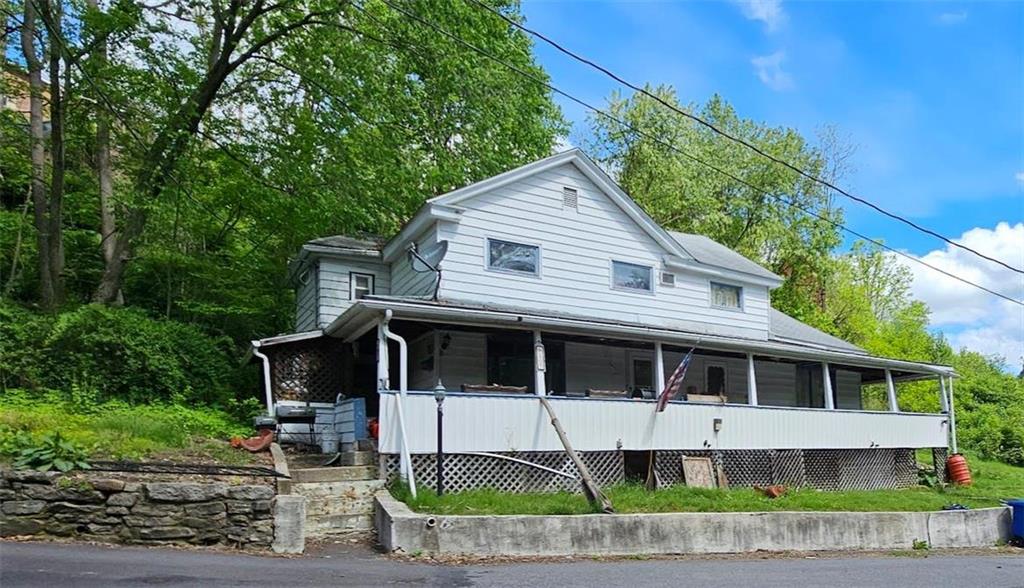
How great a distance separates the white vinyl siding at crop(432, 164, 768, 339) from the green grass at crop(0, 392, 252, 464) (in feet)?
17.6

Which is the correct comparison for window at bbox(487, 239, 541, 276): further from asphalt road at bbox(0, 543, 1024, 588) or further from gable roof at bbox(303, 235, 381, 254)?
asphalt road at bbox(0, 543, 1024, 588)

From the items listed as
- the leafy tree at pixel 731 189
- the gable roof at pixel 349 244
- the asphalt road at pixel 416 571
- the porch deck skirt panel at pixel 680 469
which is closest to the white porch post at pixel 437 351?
the porch deck skirt panel at pixel 680 469

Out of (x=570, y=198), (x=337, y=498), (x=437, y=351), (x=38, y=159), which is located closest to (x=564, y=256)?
(x=570, y=198)

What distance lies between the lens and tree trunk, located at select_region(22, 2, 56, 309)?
17.5 m

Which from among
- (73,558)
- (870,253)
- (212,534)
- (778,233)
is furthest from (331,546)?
(870,253)

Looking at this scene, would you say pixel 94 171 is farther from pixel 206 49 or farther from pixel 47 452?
pixel 47 452

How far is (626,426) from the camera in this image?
553 inches

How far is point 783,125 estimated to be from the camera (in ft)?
116

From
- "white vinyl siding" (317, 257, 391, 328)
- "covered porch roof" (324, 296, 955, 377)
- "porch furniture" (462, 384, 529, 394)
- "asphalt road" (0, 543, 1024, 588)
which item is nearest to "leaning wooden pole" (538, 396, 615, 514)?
"asphalt road" (0, 543, 1024, 588)

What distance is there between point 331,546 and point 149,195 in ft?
42.0

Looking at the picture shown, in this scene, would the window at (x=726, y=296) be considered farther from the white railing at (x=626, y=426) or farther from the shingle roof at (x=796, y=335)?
the white railing at (x=626, y=426)

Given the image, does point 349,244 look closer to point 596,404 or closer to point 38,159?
point 596,404

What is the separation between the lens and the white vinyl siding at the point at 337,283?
1753cm

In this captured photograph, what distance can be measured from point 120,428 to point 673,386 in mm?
9214
